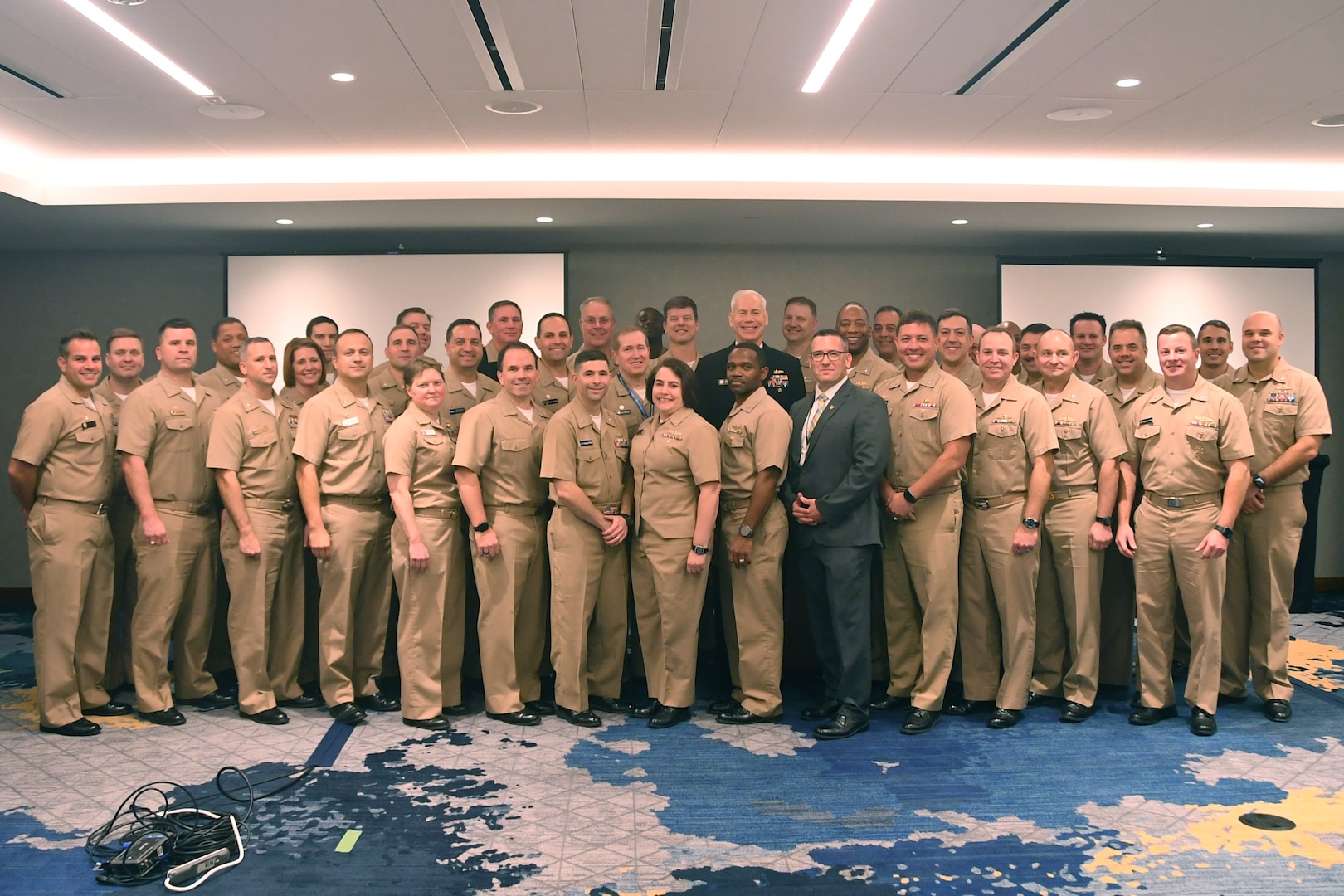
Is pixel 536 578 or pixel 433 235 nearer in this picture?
pixel 536 578

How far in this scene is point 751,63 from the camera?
477 centimetres

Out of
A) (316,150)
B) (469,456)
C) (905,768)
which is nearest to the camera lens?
(905,768)

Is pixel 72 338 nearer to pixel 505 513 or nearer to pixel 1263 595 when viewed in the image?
pixel 505 513

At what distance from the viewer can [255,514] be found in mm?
4852

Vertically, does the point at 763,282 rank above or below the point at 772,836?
above

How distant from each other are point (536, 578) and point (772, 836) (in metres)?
1.90

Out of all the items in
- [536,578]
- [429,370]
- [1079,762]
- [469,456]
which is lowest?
[1079,762]

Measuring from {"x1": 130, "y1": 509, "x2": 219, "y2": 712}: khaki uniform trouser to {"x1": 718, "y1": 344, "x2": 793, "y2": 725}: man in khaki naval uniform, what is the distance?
2.63 meters

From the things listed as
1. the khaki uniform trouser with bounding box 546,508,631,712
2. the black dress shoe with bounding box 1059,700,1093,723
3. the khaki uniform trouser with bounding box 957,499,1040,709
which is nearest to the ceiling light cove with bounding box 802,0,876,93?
the khaki uniform trouser with bounding box 957,499,1040,709

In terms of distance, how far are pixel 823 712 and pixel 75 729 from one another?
356 centimetres

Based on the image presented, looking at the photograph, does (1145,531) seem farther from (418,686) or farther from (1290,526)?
(418,686)

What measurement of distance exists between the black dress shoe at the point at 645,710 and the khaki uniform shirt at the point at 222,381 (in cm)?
279

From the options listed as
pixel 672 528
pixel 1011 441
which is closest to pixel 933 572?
pixel 1011 441

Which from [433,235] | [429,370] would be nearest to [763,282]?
[433,235]
